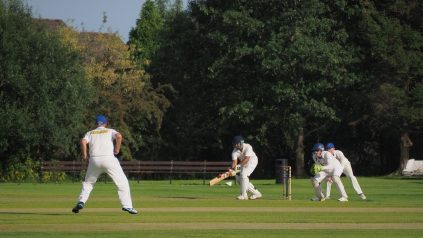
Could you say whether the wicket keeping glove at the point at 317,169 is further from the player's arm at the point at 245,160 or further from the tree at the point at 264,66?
the tree at the point at 264,66

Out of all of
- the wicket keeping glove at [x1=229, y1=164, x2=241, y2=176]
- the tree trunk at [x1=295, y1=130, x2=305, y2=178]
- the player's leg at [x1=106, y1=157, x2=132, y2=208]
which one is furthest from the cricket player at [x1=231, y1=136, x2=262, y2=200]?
the tree trunk at [x1=295, y1=130, x2=305, y2=178]

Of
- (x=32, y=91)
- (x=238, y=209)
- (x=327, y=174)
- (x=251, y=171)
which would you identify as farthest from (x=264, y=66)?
(x=238, y=209)

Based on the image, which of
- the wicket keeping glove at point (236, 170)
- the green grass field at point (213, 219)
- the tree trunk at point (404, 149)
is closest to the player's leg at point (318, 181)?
the green grass field at point (213, 219)

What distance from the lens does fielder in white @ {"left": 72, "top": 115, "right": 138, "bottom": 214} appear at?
20344 millimetres

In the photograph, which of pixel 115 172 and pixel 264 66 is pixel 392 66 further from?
pixel 115 172

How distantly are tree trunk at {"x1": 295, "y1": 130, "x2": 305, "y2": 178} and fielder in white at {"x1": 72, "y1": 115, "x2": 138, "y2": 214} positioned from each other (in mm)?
39446

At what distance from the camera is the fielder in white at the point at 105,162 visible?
801 inches

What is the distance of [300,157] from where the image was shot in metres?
60.4

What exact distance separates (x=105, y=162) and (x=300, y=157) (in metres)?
40.8

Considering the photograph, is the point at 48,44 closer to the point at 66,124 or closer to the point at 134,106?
the point at 66,124

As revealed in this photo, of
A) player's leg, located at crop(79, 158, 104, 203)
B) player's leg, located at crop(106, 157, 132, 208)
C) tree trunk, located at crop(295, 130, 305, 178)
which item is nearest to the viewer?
player's leg, located at crop(106, 157, 132, 208)

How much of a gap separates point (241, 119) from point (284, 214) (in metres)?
35.6

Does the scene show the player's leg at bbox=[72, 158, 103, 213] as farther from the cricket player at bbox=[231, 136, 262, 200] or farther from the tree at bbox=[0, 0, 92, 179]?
the tree at bbox=[0, 0, 92, 179]

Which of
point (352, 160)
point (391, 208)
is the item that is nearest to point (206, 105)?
point (352, 160)
